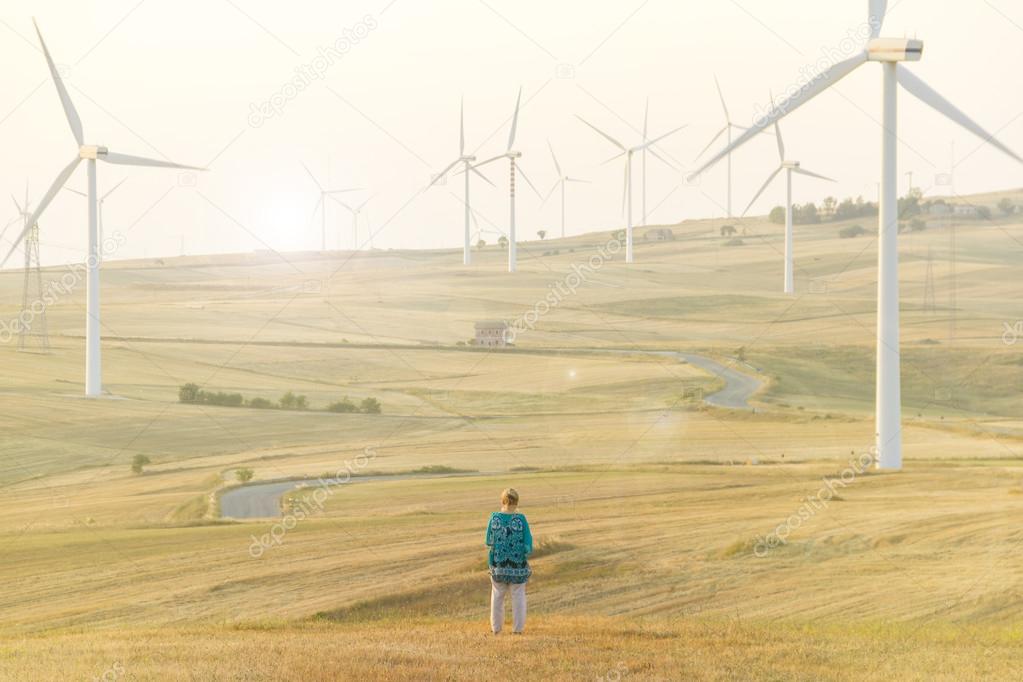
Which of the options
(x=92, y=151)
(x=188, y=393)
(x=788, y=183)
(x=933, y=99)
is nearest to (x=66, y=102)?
(x=92, y=151)

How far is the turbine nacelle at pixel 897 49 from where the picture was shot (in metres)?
55.9

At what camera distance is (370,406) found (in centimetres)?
10100

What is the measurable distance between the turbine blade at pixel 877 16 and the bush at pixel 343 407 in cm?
5310

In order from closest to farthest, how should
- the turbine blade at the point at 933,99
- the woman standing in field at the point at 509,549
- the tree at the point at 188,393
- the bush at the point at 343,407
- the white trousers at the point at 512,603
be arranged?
the woman standing in field at the point at 509,549, the white trousers at the point at 512,603, the turbine blade at the point at 933,99, the bush at the point at 343,407, the tree at the point at 188,393

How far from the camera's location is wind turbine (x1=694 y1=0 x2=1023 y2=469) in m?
55.1

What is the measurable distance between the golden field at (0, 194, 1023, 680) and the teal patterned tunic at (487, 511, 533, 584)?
3.72 ft

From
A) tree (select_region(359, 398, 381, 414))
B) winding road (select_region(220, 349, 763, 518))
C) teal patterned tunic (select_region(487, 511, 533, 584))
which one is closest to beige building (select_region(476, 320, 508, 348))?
tree (select_region(359, 398, 381, 414))

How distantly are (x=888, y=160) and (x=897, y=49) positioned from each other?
183 inches

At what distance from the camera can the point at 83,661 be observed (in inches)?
835

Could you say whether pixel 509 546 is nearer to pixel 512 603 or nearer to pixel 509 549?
pixel 509 549

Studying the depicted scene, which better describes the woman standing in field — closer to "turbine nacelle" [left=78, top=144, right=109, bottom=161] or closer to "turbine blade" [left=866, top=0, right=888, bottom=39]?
"turbine blade" [left=866, top=0, right=888, bottom=39]

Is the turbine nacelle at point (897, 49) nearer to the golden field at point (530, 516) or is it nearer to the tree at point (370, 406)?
the golden field at point (530, 516)

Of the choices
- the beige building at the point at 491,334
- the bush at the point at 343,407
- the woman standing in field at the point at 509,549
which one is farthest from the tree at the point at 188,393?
the woman standing in field at the point at 509,549

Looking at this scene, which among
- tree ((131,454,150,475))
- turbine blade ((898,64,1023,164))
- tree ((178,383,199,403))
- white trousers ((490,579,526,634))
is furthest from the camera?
tree ((178,383,199,403))
